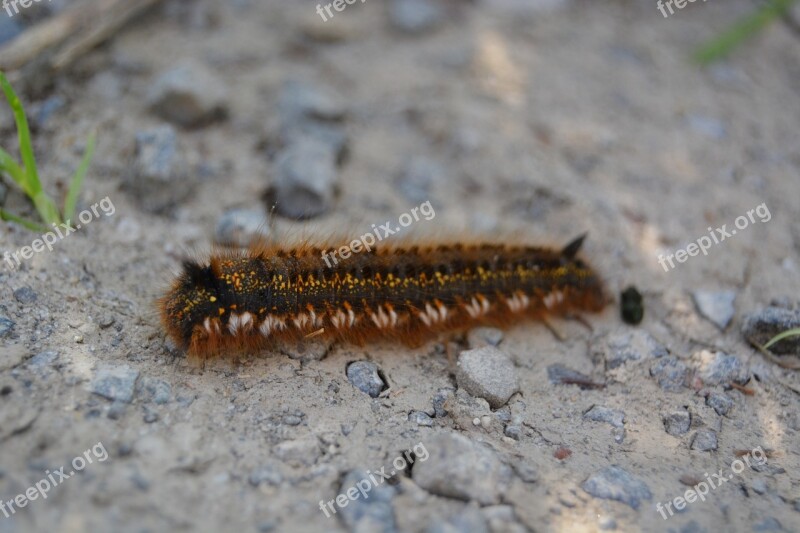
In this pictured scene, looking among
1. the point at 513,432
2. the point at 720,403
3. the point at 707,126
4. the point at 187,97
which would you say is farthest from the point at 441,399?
the point at 707,126

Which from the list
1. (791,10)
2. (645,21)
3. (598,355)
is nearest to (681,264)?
(598,355)

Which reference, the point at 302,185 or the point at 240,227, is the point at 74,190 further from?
the point at 302,185

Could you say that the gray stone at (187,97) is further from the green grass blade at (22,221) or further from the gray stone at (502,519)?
the gray stone at (502,519)

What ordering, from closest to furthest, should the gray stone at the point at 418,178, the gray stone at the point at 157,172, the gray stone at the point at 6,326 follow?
the gray stone at the point at 6,326 < the gray stone at the point at 157,172 < the gray stone at the point at 418,178

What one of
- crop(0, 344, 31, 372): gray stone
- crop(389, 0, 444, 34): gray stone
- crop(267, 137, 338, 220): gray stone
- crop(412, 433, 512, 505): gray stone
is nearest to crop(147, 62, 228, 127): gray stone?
crop(267, 137, 338, 220): gray stone

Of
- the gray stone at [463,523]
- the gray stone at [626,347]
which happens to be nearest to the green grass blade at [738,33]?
the gray stone at [626,347]

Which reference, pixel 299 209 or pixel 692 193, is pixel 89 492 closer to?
pixel 299 209
